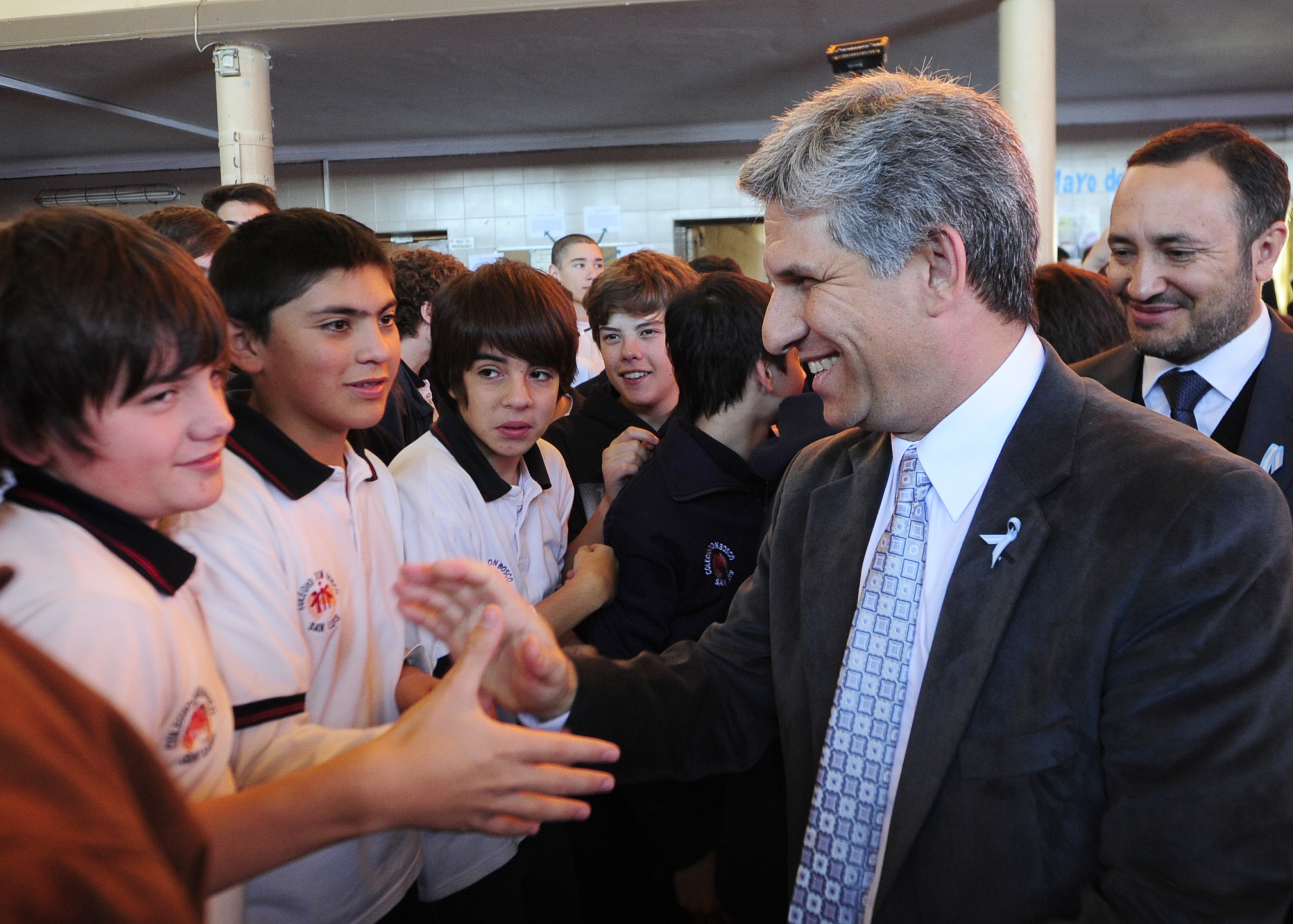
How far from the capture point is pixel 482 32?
623cm

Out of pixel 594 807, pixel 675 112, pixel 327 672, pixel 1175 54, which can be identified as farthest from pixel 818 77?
pixel 327 672

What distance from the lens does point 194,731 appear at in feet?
3.67

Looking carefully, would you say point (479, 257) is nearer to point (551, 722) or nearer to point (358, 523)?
point (358, 523)

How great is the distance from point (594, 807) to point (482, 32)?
5.34 meters

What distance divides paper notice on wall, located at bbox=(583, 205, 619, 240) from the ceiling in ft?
2.23

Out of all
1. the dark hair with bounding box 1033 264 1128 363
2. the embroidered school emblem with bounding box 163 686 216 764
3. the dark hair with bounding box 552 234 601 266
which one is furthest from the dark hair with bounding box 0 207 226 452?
the dark hair with bounding box 552 234 601 266

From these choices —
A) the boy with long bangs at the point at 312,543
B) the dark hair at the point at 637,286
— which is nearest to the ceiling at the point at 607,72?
the dark hair at the point at 637,286

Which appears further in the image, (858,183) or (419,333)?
(419,333)

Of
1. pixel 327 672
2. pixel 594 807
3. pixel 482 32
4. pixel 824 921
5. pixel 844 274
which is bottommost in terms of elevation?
pixel 594 807

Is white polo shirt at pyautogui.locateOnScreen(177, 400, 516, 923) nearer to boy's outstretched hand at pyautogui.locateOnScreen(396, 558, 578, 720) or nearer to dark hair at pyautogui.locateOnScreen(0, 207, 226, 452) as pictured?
boy's outstretched hand at pyautogui.locateOnScreen(396, 558, 578, 720)

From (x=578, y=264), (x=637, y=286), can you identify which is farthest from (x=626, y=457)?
(x=578, y=264)

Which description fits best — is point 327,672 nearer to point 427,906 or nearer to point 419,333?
point 427,906

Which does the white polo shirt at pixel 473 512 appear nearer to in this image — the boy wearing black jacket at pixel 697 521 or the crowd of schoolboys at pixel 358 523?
the crowd of schoolboys at pixel 358 523

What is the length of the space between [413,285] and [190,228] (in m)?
1.05
